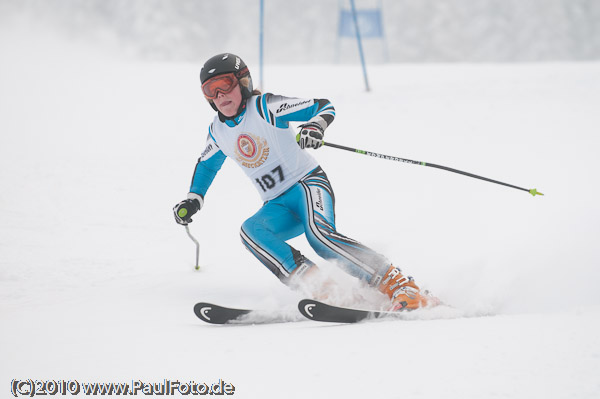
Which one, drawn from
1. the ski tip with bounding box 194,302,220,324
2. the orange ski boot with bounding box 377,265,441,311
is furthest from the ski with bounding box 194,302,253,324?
the orange ski boot with bounding box 377,265,441,311

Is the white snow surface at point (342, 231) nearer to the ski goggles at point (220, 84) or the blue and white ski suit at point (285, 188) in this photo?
the blue and white ski suit at point (285, 188)

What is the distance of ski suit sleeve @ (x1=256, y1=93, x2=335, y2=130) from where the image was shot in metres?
2.92

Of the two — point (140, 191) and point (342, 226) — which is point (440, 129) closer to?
point (342, 226)

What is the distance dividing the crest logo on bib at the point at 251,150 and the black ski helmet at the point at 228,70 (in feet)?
0.75

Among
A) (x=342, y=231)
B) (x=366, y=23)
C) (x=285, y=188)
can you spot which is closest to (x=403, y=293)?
(x=285, y=188)

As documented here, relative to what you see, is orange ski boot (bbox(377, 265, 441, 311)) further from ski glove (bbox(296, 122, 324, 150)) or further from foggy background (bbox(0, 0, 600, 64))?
foggy background (bbox(0, 0, 600, 64))

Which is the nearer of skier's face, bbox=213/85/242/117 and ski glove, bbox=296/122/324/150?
ski glove, bbox=296/122/324/150

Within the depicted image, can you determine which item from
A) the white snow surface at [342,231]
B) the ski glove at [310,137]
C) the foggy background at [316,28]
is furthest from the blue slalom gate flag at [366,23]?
the ski glove at [310,137]

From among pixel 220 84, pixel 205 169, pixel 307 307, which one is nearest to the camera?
pixel 307 307

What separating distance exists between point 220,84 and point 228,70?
88 millimetres

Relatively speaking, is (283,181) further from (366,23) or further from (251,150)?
(366,23)

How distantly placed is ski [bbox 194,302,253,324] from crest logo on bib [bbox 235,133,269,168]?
0.88m

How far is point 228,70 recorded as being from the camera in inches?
113

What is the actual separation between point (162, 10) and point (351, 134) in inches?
804
